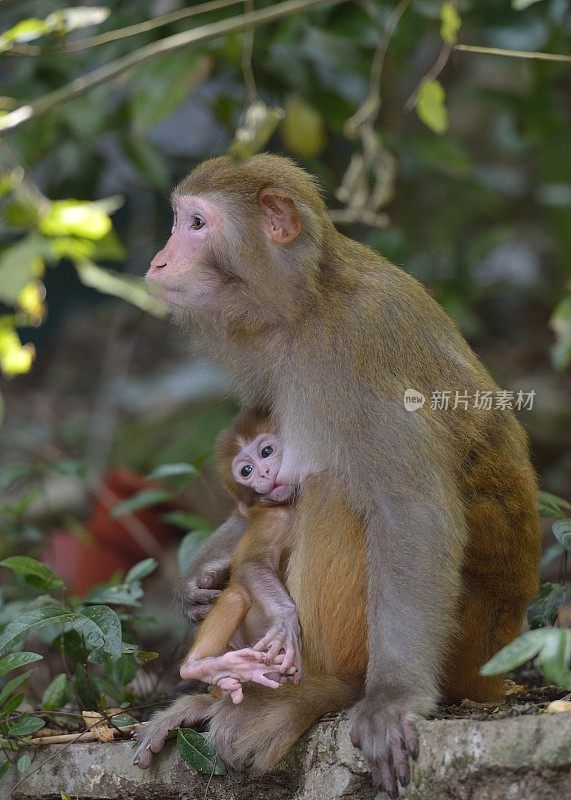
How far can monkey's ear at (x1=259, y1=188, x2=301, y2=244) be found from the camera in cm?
391

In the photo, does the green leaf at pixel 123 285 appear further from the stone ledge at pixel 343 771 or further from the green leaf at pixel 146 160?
the stone ledge at pixel 343 771

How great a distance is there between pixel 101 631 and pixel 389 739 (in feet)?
3.70

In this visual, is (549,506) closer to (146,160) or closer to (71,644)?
(71,644)

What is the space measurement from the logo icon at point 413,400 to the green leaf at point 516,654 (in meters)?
1.06

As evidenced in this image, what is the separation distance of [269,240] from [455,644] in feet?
5.34

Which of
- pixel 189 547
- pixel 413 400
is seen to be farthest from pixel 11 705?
pixel 413 400

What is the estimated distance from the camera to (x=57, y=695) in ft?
14.6

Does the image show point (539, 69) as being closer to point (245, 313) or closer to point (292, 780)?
point (245, 313)

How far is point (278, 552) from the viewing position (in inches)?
157

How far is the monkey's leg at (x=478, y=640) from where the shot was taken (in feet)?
12.8

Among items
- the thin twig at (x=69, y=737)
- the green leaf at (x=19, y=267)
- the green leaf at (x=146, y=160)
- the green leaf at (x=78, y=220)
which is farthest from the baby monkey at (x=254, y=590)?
the green leaf at (x=146, y=160)

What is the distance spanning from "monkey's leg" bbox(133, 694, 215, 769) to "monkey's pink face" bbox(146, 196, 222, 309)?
1.46 metres

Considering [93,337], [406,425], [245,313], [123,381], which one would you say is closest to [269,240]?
[245,313]

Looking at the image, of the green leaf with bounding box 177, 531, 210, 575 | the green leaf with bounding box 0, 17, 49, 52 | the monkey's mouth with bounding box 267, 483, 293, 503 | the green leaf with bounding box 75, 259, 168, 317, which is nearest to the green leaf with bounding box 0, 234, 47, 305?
the green leaf with bounding box 75, 259, 168, 317
